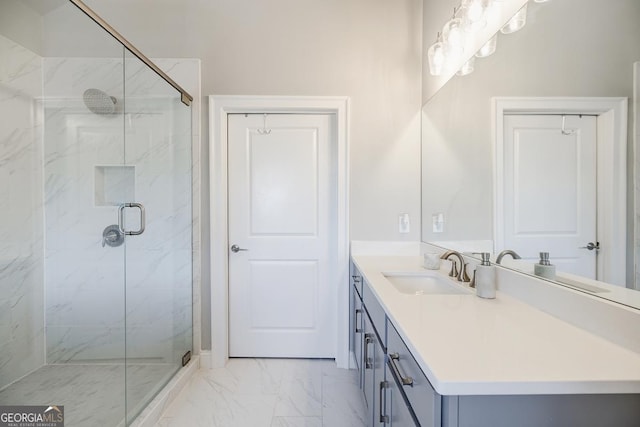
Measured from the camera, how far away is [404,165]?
2.02 metres

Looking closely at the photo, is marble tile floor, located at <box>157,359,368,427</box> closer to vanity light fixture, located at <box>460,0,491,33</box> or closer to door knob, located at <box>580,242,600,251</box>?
door knob, located at <box>580,242,600,251</box>

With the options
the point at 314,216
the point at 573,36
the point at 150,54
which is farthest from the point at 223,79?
the point at 573,36

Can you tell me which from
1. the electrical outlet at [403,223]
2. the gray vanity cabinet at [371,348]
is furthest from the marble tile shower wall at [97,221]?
the electrical outlet at [403,223]

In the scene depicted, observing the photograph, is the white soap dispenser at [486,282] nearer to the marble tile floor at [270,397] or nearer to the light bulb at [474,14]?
the marble tile floor at [270,397]

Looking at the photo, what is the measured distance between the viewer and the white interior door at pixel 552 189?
845 mm

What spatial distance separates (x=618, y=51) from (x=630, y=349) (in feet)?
2.65

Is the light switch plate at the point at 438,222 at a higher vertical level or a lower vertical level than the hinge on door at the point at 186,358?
higher

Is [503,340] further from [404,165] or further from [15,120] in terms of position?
[15,120]

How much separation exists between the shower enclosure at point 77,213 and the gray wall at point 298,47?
0.37 m

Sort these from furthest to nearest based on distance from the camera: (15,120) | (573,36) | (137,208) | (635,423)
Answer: (137,208)
(15,120)
(573,36)
(635,423)

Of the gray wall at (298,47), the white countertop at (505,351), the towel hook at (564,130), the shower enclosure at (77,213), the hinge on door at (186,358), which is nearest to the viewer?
the white countertop at (505,351)

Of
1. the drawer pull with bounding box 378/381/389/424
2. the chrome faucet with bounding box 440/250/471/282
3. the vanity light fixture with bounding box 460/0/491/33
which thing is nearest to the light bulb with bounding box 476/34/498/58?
the vanity light fixture with bounding box 460/0/491/33

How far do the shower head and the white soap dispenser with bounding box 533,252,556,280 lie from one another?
2358mm

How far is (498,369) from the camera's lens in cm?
60
